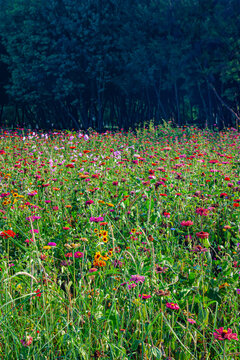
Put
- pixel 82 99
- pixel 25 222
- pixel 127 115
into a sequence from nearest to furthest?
1. pixel 25 222
2. pixel 82 99
3. pixel 127 115

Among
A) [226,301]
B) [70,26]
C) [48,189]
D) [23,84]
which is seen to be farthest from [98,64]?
[226,301]

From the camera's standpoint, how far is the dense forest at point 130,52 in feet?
42.3

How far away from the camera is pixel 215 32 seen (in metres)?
12.5

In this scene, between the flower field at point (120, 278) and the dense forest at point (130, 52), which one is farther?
the dense forest at point (130, 52)

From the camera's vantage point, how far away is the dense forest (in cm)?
1291

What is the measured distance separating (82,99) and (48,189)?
1494 centimetres

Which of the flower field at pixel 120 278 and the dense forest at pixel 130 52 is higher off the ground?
the dense forest at pixel 130 52

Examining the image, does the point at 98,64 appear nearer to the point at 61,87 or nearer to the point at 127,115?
the point at 61,87

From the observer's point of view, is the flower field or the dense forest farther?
the dense forest

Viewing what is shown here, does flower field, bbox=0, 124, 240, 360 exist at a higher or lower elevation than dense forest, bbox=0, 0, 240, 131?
lower

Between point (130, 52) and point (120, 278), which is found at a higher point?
point (130, 52)

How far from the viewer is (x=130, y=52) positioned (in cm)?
1546

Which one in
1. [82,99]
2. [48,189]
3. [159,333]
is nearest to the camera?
[159,333]

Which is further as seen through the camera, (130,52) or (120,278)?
(130,52)
